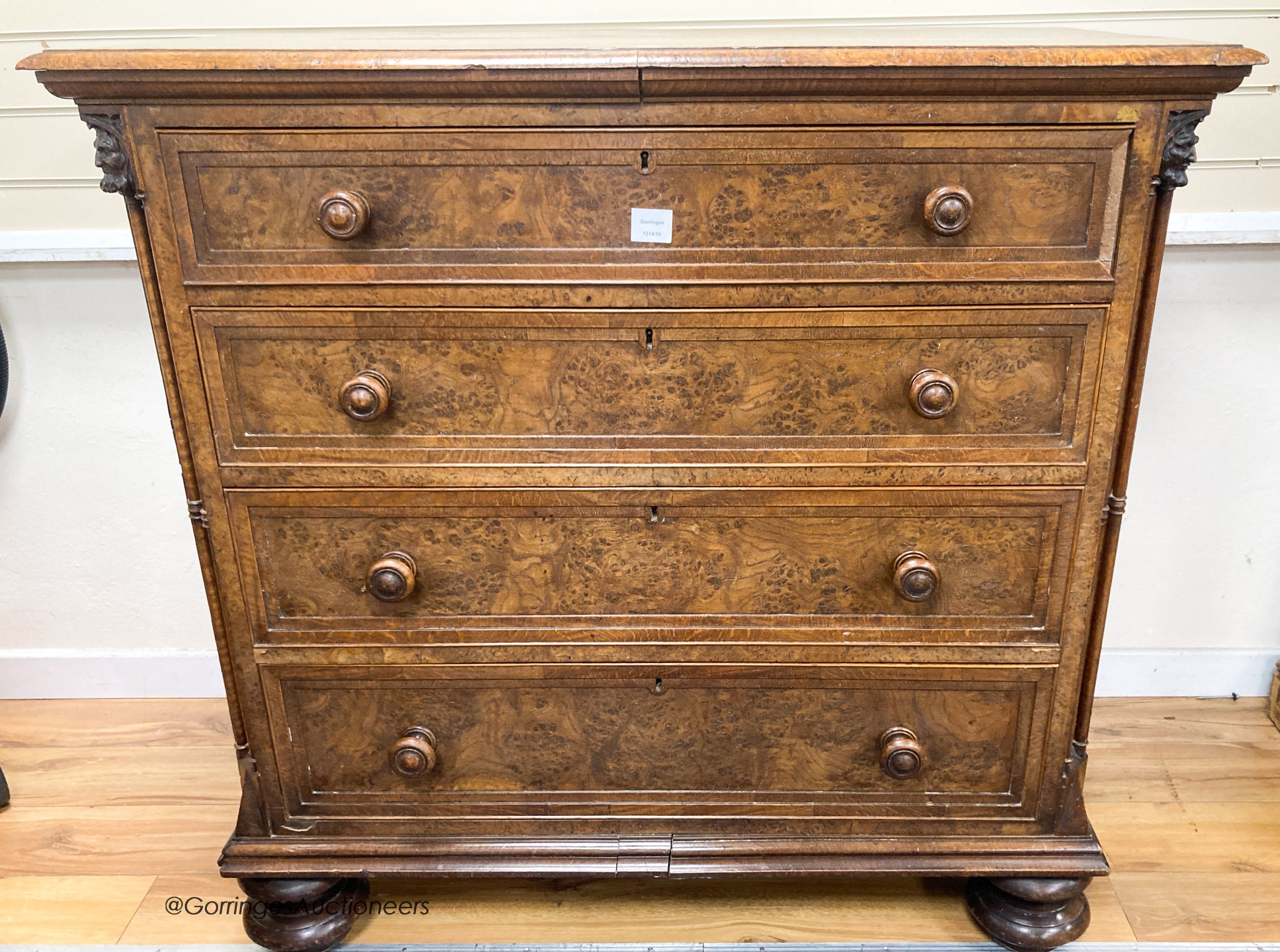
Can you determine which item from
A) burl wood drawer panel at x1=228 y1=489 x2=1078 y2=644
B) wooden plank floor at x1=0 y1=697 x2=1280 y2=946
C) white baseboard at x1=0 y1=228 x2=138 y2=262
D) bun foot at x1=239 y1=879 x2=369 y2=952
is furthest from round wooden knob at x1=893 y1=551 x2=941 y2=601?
white baseboard at x1=0 y1=228 x2=138 y2=262

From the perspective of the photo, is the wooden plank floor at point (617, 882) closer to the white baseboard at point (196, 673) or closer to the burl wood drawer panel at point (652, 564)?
the white baseboard at point (196, 673)

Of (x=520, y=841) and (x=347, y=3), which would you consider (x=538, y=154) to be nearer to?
(x=347, y=3)

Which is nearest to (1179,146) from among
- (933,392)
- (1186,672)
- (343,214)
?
(933,392)

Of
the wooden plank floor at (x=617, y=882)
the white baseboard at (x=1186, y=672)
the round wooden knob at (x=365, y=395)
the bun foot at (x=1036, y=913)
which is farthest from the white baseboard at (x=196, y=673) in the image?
the round wooden knob at (x=365, y=395)

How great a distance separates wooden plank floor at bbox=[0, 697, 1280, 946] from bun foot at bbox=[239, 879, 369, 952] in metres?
0.07

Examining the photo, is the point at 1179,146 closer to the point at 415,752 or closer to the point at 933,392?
the point at 933,392

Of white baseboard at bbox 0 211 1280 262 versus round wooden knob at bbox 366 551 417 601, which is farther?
white baseboard at bbox 0 211 1280 262

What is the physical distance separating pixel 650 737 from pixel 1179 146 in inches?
42.8

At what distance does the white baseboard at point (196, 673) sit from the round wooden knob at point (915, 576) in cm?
108

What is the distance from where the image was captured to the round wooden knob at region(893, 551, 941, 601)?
4.33 feet

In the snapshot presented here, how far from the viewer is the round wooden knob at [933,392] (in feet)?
4.05

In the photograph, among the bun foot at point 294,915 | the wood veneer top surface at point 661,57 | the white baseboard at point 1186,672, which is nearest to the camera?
the wood veneer top surface at point 661,57

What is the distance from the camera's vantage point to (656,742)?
4.76 ft

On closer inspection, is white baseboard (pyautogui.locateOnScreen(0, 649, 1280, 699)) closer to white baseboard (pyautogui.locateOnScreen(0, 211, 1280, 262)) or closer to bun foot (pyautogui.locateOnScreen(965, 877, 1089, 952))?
bun foot (pyautogui.locateOnScreen(965, 877, 1089, 952))
